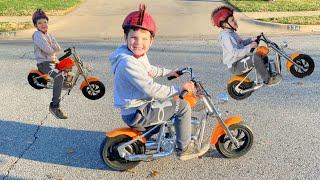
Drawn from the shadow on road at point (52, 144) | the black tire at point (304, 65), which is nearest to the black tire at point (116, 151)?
the shadow on road at point (52, 144)

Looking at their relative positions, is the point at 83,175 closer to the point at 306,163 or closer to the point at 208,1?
the point at 306,163

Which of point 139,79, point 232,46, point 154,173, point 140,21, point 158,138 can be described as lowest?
point 154,173

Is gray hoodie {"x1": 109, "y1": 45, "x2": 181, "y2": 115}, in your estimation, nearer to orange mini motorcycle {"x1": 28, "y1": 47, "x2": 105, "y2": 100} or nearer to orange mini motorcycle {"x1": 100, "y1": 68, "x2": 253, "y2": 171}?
A: orange mini motorcycle {"x1": 100, "y1": 68, "x2": 253, "y2": 171}

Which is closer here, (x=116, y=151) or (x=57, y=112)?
(x=116, y=151)

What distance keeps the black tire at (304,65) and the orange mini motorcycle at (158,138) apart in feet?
6.68

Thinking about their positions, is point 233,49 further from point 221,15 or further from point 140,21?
point 140,21

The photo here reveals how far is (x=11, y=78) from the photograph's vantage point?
752 cm

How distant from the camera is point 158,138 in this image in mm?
4184

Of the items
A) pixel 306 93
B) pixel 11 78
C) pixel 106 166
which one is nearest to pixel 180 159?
pixel 106 166

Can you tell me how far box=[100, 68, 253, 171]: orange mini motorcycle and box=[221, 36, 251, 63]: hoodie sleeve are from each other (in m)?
1.49

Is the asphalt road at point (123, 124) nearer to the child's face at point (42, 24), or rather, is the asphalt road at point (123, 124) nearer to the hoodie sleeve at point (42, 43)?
the hoodie sleeve at point (42, 43)

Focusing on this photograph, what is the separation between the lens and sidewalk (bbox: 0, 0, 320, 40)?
11.5 m

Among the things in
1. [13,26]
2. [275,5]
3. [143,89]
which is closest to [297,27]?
[275,5]

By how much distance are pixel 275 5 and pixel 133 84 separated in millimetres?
12088
